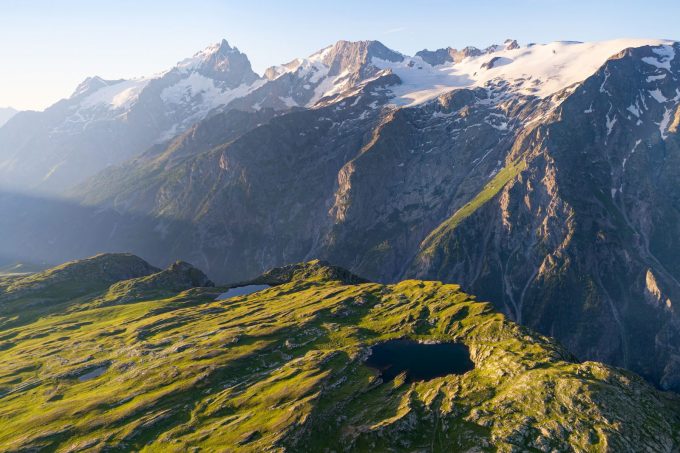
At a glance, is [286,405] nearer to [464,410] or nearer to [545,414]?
[464,410]

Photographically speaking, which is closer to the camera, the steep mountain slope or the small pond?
the steep mountain slope

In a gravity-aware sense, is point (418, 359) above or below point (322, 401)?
below

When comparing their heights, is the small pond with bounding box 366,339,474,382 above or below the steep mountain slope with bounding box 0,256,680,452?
below

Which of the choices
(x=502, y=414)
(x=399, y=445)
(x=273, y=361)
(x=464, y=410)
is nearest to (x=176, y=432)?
(x=273, y=361)

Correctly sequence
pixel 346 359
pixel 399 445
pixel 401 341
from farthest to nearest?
pixel 401 341 → pixel 346 359 → pixel 399 445

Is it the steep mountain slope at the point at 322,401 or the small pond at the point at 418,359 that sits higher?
the steep mountain slope at the point at 322,401
